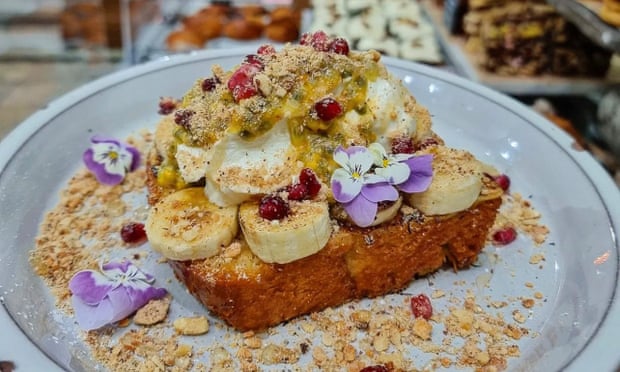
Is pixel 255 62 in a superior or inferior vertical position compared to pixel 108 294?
superior

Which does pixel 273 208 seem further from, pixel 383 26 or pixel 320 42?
pixel 383 26

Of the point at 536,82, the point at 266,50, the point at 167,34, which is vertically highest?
the point at 266,50

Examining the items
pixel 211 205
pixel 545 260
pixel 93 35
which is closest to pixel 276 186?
pixel 211 205

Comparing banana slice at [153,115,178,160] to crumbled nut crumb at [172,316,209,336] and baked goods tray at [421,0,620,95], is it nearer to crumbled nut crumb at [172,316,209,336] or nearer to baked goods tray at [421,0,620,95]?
crumbled nut crumb at [172,316,209,336]

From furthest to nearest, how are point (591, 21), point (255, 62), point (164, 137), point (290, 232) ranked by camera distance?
1. point (591, 21)
2. point (164, 137)
3. point (255, 62)
4. point (290, 232)

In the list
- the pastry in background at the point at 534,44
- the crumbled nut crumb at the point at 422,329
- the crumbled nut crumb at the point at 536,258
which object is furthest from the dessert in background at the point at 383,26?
the crumbled nut crumb at the point at 422,329

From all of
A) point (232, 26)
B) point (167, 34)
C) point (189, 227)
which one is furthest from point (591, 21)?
point (167, 34)

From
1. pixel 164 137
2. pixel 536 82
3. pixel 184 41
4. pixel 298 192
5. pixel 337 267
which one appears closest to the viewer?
pixel 298 192

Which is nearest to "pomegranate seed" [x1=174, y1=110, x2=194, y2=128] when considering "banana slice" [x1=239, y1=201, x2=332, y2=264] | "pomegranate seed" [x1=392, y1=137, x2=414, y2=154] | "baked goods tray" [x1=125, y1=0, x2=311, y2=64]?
"banana slice" [x1=239, y1=201, x2=332, y2=264]

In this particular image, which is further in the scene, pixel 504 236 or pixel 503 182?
pixel 503 182
